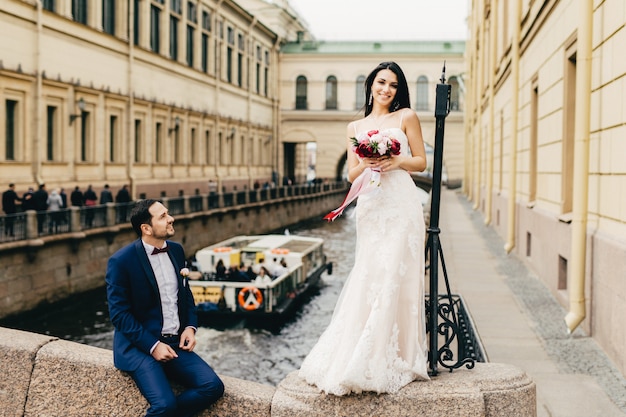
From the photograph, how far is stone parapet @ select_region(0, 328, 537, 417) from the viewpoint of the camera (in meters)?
3.94

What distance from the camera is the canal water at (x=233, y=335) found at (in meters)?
15.4

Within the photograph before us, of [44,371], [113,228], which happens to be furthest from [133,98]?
[44,371]

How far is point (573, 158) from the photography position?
12008mm

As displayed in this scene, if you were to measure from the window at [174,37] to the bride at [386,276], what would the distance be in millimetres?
38442

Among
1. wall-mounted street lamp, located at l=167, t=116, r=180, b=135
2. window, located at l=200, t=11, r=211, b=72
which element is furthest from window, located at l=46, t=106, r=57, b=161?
window, located at l=200, t=11, r=211, b=72

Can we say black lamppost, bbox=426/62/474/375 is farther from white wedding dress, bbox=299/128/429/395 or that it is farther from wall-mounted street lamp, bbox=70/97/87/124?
wall-mounted street lamp, bbox=70/97/87/124

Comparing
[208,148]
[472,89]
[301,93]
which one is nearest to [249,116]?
[208,148]

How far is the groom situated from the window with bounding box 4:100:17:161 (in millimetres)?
22776

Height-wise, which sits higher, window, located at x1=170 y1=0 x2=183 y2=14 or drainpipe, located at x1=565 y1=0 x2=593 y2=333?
window, located at x1=170 y1=0 x2=183 y2=14

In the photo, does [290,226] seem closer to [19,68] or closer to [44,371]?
[19,68]

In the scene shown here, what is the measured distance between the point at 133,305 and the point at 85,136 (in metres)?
28.1

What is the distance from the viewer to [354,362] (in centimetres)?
399

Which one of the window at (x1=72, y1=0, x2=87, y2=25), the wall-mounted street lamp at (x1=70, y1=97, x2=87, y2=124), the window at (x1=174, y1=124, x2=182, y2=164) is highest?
the window at (x1=72, y1=0, x2=87, y2=25)

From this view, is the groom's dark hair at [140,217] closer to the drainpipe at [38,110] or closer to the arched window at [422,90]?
the drainpipe at [38,110]
